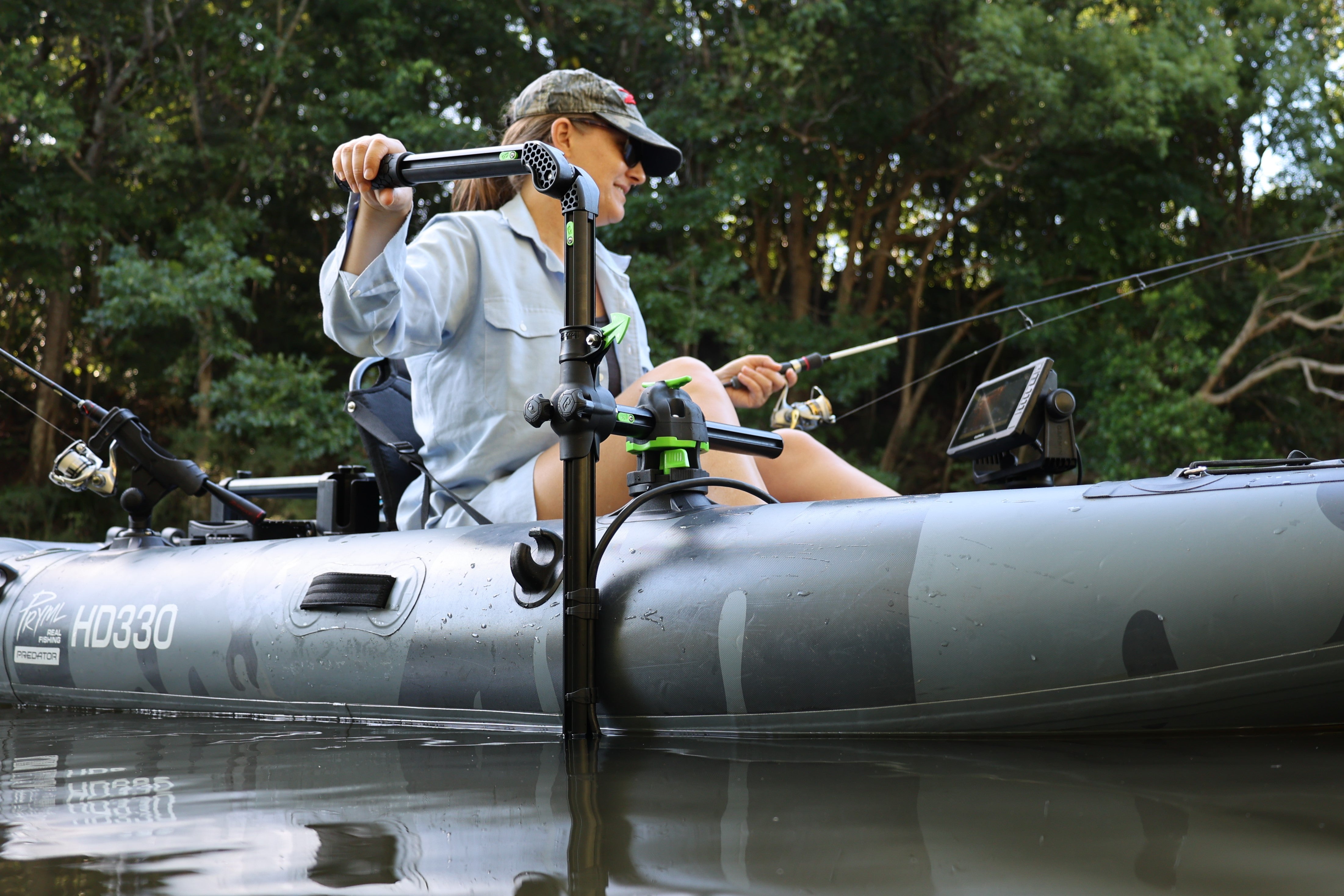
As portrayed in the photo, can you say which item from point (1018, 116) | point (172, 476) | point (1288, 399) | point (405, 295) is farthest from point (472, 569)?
point (1288, 399)

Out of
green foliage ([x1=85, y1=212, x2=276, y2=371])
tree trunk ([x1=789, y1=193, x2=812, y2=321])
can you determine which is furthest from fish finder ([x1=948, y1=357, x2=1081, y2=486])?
tree trunk ([x1=789, y1=193, x2=812, y2=321])

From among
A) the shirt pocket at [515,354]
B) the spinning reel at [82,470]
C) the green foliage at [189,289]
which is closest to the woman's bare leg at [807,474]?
the shirt pocket at [515,354]

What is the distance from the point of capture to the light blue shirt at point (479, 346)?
1795 mm

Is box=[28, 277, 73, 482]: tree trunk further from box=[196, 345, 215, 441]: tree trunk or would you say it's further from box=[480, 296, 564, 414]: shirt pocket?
box=[480, 296, 564, 414]: shirt pocket

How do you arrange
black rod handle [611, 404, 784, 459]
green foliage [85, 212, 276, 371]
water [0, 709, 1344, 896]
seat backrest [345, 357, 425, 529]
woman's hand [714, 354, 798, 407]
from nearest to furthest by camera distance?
1. water [0, 709, 1344, 896]
2. black rod handle [611, 404, 784, 459]
3. seat backrest [345, 357, 425, 529]
4. woman's hand [714, 354, 798, 407]
5. green foliage [85, 212, 276, 371]

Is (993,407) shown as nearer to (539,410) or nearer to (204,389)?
(539,410)

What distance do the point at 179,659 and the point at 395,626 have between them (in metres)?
0.51

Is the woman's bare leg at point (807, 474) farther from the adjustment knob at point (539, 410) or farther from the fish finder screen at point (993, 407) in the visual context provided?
the adjustment knob at point (539, 410)

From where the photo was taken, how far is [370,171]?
154 cm

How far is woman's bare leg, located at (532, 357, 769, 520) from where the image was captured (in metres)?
1.74

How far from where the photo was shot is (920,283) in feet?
33.2

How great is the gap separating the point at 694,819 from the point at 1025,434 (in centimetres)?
83

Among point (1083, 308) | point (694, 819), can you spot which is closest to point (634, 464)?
point (694, 819)

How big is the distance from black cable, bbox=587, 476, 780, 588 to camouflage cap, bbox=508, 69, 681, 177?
67 centimetres
